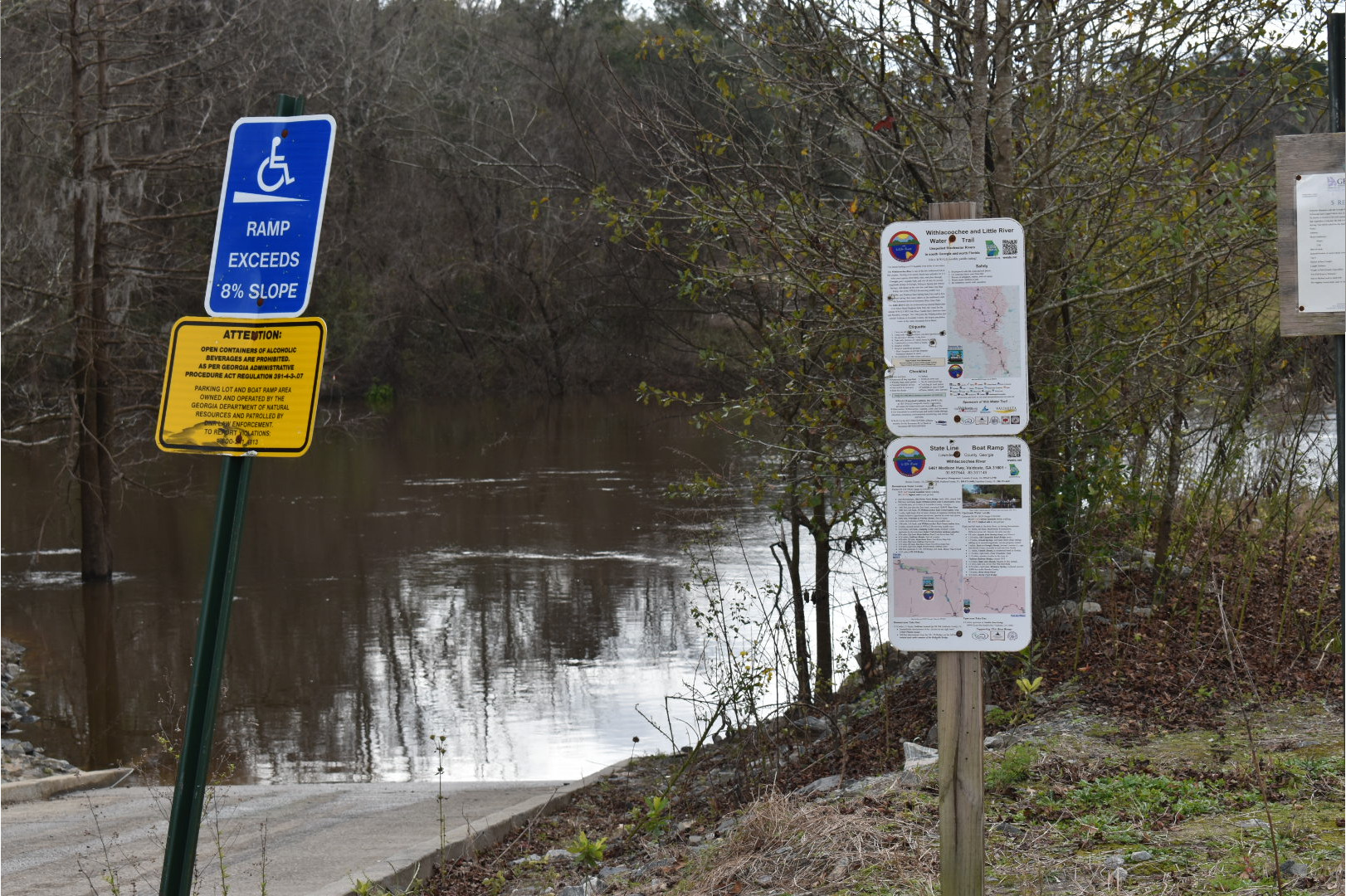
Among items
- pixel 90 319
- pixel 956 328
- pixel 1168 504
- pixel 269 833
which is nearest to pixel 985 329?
pixel 956 328

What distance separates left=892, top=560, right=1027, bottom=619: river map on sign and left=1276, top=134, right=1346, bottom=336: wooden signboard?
1010mm

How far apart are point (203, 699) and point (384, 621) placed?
12.0m

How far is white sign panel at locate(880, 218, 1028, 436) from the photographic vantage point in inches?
147

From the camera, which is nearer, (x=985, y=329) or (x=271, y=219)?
(x=985, y=329)

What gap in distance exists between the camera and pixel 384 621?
15.4 metres

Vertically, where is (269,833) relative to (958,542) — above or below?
below

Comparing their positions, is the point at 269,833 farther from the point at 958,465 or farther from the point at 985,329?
the point at 985,329

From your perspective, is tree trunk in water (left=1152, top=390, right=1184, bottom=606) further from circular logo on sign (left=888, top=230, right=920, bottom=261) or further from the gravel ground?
the gravel ground

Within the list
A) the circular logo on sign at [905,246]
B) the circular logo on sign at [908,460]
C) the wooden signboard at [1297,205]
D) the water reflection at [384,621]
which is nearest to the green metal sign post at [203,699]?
the circular logo on sign at [908,460]

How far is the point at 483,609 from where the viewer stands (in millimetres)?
15742

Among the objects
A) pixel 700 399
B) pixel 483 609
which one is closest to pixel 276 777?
pixel 700 399

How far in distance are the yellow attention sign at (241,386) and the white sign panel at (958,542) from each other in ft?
5.55

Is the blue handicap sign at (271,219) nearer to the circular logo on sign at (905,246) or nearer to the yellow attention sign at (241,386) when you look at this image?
the yellow attention sign at (241,386)

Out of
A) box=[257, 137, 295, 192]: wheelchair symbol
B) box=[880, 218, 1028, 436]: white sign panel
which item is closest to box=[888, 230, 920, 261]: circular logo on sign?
box=[880, 218, 1028, 436]: white sign panel
